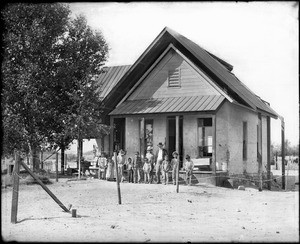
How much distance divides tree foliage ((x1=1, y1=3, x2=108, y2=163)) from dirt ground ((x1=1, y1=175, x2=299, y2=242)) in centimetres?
291

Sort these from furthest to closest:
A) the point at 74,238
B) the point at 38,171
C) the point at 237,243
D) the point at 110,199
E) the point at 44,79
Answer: the point at 38,171
the point at 44,79
the point at 110,199
the point at 74,238
the point at 237,243

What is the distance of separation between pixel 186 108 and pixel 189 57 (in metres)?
2.59

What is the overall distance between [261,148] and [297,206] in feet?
55.1

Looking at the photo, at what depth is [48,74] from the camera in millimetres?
17719

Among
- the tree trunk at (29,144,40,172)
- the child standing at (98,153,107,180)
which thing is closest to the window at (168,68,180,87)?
the child standing at (98,153,107,180)

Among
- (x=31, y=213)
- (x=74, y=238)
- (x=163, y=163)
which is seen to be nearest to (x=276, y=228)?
(x=74, y=238)

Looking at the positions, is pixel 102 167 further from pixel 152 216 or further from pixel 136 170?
pixel 152 216

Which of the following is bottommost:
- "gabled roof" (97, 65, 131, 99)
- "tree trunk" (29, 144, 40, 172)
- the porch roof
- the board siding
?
"tree trunk" (29, 144, 40, 172)

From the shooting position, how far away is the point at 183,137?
20.5m

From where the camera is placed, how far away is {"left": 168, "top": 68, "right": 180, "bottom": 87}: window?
2044 centimetres

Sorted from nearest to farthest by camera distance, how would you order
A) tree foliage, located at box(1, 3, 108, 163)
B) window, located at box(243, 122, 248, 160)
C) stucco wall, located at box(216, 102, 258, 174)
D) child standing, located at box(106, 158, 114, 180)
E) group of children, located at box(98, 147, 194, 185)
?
tree foliage, located at box(1, 3, 108, 163) < group of children, located at box(98, 147, 194, 185) < child standing, located at box(106, 158, 114, 180) < stucco wall, located at box(216, 102, 258, 174) < window, located at box(243, 122, 248, 160)

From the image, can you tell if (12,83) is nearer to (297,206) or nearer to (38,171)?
(38,171)

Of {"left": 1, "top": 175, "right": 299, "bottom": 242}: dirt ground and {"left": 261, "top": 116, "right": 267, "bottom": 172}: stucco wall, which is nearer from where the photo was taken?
{"left": 1, "top": 175, "right": 299, "bottom": 242}: dirt ground

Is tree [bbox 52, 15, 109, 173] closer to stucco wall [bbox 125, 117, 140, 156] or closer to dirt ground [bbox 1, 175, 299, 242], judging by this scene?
A: dirt ground [bbox 1, 175, 299, 242]
